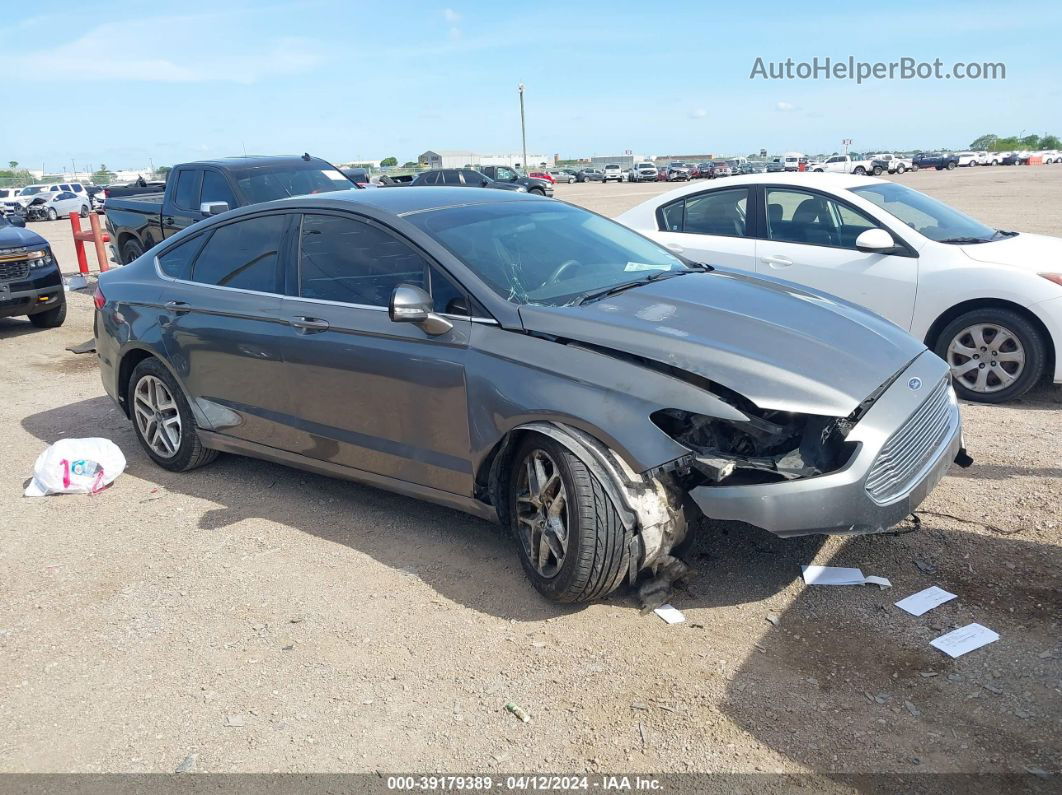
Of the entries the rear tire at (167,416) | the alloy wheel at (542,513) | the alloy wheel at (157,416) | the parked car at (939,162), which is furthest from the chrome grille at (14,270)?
the parked car at (939,162)

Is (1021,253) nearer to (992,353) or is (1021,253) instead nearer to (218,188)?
(992,353)

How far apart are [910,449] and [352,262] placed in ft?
9.27

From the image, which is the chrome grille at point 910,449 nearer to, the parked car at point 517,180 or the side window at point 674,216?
the side window at point 674,216

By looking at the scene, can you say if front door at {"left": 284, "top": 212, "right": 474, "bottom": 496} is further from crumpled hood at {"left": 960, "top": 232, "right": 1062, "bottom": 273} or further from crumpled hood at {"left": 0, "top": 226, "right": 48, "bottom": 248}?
crumpled hood at {"left": 0, "top": 226, "right": 48, "bottom": 248}

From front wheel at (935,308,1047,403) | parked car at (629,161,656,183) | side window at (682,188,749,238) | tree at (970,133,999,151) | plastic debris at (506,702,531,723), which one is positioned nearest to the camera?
plastic debris at (506,702,531,723)

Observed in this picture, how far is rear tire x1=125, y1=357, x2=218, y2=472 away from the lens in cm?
560

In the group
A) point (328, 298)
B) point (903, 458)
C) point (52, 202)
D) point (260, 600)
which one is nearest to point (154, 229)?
point (328, 298)

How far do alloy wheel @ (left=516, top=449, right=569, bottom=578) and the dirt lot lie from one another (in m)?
0.23

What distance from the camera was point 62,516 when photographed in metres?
5.28

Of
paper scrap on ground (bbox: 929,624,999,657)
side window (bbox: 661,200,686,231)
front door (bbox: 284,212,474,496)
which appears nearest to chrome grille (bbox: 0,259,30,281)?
front door (bbox: 284,212,474,496)

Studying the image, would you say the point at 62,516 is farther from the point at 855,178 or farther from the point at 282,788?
the point at 855,178

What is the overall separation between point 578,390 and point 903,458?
1373mm

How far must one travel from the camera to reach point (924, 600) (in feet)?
12.4

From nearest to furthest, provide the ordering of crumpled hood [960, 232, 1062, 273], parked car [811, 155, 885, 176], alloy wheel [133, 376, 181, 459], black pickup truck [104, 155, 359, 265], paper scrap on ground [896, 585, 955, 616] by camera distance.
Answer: paper scrap on ground [896, 585, 955, 616]
alloy wheel [133, 376, 181, 459]
crumpled hood [960, 232, 1062, 273]
black pickup truck [104, 155, 359, 265]
parked car [811, 155, 885, 176]
